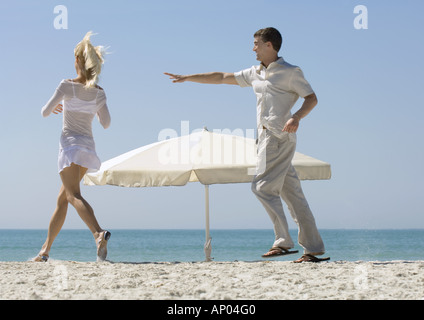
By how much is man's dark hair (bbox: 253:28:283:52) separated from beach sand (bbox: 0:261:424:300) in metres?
1.91

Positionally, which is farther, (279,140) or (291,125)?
(279,140)

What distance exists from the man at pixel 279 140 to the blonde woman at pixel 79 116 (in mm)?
1451

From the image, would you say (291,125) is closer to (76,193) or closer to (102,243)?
(102,243)

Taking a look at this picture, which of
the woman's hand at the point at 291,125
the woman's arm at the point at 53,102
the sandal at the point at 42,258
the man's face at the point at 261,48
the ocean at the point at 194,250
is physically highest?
the man's face at the point at 261,48

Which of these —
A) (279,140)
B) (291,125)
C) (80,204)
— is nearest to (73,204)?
(80,204)

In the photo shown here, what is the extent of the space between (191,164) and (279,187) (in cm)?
A: 145

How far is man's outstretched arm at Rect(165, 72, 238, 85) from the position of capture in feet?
16.6

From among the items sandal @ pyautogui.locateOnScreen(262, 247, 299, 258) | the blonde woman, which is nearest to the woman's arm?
the blonde woman

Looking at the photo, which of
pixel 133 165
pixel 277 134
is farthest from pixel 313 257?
pixel 133 165

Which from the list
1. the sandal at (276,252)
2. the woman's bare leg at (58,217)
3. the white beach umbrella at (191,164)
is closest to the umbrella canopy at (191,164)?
the white beach umbrella at (191,164)

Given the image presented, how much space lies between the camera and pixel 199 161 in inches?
233

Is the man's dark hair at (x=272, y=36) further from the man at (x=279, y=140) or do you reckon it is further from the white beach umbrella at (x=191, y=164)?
the white beach umbrella at (x=191, y=164)

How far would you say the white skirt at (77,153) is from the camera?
4.87 metres

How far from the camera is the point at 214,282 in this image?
3.52 m
